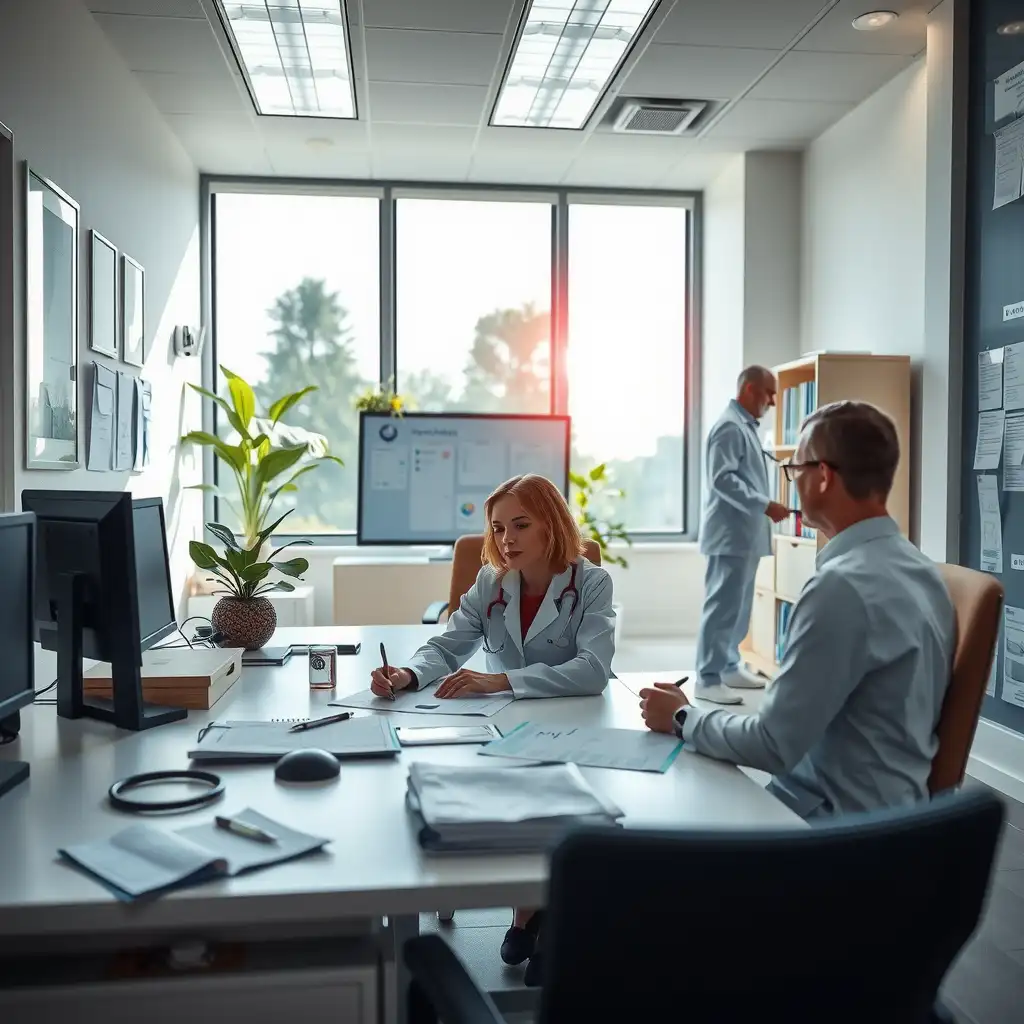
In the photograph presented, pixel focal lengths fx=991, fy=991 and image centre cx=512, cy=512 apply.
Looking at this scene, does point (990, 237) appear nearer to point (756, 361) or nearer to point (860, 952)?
point (756, 361)

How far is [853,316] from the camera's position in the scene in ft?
16.2

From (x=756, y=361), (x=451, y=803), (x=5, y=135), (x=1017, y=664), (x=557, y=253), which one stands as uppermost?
(x=557, y=253)

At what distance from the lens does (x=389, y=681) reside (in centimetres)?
191

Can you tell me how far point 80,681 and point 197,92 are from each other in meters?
3.67

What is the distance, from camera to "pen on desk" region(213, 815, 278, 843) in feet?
3.81

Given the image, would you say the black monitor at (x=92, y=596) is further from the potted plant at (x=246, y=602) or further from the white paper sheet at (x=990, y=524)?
the white paper sheet at (x=990, y=524)

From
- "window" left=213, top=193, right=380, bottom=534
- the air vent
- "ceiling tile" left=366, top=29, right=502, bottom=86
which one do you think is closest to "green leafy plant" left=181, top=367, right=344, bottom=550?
"window" left=213, top=193, right=380, bottom=534

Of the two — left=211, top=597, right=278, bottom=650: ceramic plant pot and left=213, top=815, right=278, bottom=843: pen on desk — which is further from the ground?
left=211, top=597, right=278, bottom=650: ceramic plant pot

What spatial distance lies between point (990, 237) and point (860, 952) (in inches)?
133

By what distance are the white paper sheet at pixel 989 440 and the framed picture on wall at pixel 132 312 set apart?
3452mm

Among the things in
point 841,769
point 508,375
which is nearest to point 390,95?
point 508,375

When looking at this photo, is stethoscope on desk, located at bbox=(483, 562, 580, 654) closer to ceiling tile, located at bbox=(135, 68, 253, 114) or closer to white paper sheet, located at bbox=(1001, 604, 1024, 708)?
white paper sheet, located at bbox=(1001, 604, 1024, 708)

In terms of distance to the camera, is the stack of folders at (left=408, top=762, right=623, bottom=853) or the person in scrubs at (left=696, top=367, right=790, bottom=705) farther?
the person in scrubs at (left=696, top=367, right=790, bottom=705)

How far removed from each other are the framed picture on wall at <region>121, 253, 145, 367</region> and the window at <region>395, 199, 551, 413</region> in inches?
74.6
